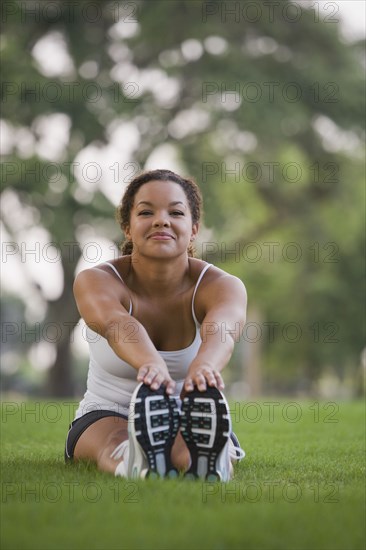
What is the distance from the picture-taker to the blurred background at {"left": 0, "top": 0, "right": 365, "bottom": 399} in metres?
15.3

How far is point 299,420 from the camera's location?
328 inches

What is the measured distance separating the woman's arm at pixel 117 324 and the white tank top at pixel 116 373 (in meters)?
0.16

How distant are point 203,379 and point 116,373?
3.33 ft

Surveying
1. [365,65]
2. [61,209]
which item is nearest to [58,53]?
[61,209]

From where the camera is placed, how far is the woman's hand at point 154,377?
3.57 metres

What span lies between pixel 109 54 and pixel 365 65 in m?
5.40

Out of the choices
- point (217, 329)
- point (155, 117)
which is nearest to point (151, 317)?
point (217, 329)

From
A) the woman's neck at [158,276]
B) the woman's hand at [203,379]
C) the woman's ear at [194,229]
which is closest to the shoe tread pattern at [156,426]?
the woman's hand at [203,379]

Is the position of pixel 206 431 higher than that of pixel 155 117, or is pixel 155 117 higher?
pixel 155 117

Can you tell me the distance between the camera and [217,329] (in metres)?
4.04

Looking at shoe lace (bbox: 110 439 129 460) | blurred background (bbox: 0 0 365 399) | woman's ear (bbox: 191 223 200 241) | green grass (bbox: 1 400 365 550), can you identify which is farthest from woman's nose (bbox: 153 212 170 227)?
blurred background (bbox: 0 0 365 399)

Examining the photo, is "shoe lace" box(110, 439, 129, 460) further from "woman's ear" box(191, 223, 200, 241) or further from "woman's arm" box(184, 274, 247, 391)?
"woman's ear" box(191, 223, 200, 241)

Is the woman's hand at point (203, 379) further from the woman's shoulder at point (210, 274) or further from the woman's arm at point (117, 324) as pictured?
the woman's shoulder at point (210, 274)

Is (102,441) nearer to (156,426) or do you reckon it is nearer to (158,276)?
(156,426)
